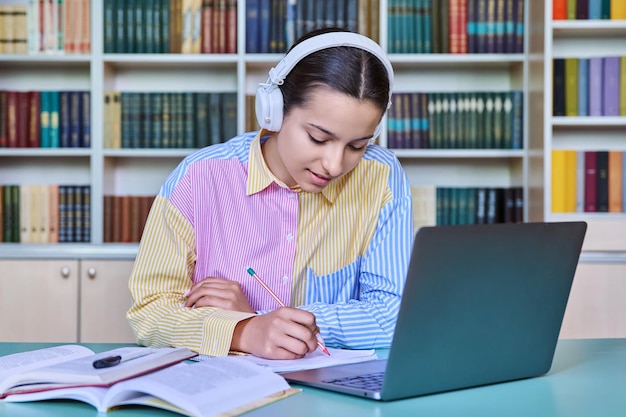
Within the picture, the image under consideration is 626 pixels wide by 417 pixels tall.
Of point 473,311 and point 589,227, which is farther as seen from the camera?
point 589,227

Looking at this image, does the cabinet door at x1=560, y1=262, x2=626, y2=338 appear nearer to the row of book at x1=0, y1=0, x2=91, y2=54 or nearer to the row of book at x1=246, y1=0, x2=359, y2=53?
the row of book at x1=246, y1=0, x2=359, y2=53

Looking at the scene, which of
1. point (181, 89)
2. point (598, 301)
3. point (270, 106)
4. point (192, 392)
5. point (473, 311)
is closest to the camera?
point (192, 392)

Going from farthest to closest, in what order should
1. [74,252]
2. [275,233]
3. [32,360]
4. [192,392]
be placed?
1. [74,252]
2. [275,233]
3. [32,360]
4. [192,392]

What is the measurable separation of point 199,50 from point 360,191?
66.7 inches

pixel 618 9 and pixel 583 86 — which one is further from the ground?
pixel 618 9

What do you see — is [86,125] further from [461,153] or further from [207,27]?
[461,153]

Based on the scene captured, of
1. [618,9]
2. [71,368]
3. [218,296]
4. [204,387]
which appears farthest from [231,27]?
[204,387]

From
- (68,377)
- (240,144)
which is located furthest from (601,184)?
(68,377)

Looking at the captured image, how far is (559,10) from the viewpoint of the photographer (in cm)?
310

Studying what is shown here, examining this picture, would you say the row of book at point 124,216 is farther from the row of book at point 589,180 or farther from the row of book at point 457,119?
the row of book at point 589,180


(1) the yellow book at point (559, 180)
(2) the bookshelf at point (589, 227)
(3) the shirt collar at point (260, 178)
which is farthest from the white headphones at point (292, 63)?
(1) the yellow book at point (559, 180)

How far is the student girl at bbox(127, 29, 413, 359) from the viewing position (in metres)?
1.43

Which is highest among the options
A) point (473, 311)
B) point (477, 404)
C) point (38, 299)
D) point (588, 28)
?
point (588, 28)

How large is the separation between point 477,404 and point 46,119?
2.64 m
